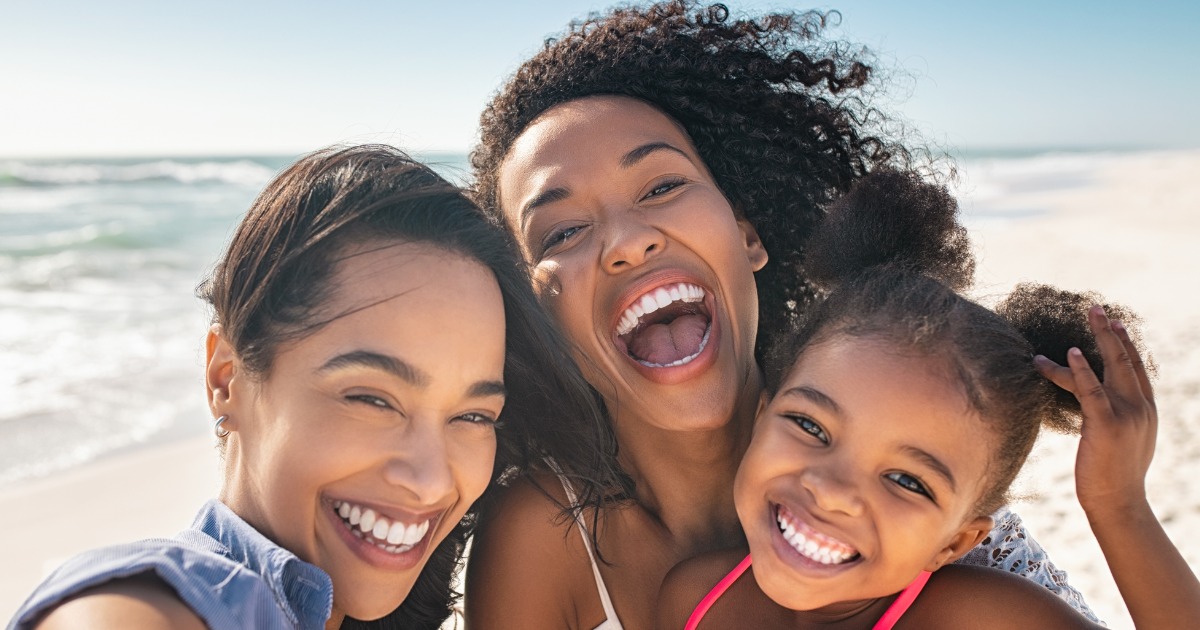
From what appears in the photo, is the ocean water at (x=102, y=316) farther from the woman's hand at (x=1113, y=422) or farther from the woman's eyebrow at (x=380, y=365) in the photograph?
the woman's hand at (x=1113, y=422)

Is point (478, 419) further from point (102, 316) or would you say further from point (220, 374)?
point (102, 316)

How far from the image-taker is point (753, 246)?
313 cm

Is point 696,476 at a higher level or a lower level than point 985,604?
lower

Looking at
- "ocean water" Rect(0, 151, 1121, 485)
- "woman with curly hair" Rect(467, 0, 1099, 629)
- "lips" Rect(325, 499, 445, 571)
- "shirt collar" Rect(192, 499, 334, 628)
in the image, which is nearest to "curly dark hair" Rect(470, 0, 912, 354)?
"woman with curly hair" Rect(467, 0, 1099, 629)

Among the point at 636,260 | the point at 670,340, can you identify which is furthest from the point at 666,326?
the point at 636,260

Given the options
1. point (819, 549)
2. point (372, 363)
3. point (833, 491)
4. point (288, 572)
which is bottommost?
point (288, 572)

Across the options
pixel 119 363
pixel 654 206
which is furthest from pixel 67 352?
pixel 654 206

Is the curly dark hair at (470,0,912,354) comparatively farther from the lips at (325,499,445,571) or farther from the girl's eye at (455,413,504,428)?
the lips at (325,499,445,571)

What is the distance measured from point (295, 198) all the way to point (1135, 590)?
6.81ft

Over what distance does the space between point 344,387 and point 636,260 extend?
91cm

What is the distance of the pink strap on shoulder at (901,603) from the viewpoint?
227 centimetres

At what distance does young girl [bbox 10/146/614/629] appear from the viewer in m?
1.94

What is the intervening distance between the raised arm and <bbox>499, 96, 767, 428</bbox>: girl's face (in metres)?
0.87

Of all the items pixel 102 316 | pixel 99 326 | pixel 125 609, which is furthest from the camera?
pixel 102 316
